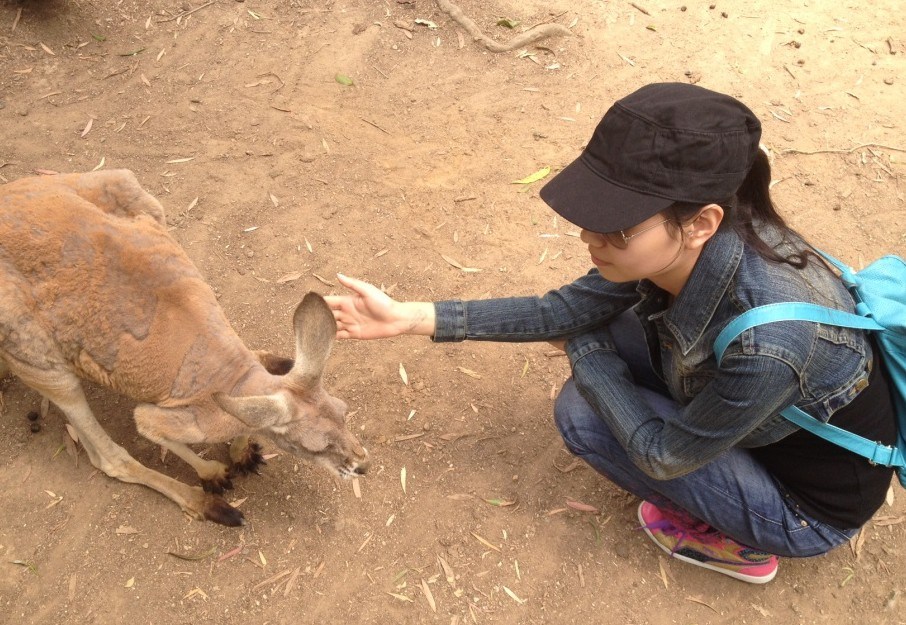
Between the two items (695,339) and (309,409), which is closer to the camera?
(695,339)

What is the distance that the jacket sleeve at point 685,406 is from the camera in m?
2.04

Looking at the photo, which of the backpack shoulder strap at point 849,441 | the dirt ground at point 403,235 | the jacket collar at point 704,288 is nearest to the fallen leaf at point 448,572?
the dirt ground at point 403,235

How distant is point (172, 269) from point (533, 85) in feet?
10.7

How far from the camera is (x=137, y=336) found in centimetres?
285

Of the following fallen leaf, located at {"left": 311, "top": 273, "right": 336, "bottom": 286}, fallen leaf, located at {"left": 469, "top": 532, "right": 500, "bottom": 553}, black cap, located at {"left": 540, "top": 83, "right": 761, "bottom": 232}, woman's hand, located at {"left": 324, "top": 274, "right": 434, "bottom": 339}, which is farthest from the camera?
fallen leaf, located at {"left": 311, "top": 273, "right": 336, "bottom": 286}

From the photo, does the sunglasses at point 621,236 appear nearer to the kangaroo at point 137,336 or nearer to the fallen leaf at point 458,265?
the kangaroo at point 137,336

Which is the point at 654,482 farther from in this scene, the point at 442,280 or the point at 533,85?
the point at 533,85

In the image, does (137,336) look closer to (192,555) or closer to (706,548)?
(192,555)

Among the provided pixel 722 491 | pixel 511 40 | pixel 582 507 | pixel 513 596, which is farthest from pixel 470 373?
pixel 511 40

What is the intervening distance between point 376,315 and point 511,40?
3596 mm

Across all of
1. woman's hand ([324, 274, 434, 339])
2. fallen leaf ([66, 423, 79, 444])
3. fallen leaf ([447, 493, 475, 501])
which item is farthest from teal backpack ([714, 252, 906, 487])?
fallen leaf ([66, 423, 79, 444])

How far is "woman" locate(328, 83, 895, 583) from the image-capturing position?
189 cm

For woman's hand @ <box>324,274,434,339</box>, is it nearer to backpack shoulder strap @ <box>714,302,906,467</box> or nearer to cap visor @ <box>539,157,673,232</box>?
cap visor @ <box>539,157,673,232</box>

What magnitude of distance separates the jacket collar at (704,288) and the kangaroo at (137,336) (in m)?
1.30
